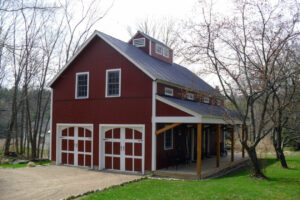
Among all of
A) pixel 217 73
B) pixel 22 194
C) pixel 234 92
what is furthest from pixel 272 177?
pixel 22 194

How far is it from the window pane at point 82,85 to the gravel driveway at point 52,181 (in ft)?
14.2

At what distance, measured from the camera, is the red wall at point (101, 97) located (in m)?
14.6

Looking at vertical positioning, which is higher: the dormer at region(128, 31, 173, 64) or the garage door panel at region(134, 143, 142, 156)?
the dormer at region(128, 31, 173, 64)

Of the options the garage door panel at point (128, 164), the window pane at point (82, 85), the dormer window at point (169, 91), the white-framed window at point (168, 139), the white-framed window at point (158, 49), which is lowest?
the garage door panel at point (128, 164)

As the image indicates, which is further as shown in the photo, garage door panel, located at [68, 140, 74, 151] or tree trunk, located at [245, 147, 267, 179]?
garage door panel, located at [68, 140, 74, 151]

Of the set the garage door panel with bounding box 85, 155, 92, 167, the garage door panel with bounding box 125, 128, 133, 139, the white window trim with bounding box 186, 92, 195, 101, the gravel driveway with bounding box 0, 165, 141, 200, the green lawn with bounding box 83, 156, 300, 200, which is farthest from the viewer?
the white window trim with bounding box 186, 92, 195, 101

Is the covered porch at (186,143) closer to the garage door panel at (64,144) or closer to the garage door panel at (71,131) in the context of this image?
the garage door panel at (71,131)

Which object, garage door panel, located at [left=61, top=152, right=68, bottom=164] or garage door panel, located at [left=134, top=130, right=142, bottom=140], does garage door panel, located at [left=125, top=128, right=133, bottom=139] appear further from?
garage door panel, located at [left=61, top=152, right=68, bottom=164]

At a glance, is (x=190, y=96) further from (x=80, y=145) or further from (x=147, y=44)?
(x=80, y=145)

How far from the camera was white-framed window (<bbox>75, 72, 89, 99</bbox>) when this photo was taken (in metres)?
16.7

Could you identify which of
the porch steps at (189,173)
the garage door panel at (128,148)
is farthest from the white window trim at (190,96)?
the garage door panel at (128,148)

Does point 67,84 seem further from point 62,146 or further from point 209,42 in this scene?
point 209,42

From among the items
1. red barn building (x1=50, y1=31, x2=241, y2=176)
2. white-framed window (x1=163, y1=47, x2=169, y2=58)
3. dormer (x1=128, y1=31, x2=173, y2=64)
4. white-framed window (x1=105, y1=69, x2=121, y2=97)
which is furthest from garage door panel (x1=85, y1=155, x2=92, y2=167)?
white-framed window (x1=163, y1=47, x2=169, y2=58)

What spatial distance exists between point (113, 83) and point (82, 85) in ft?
7.44
